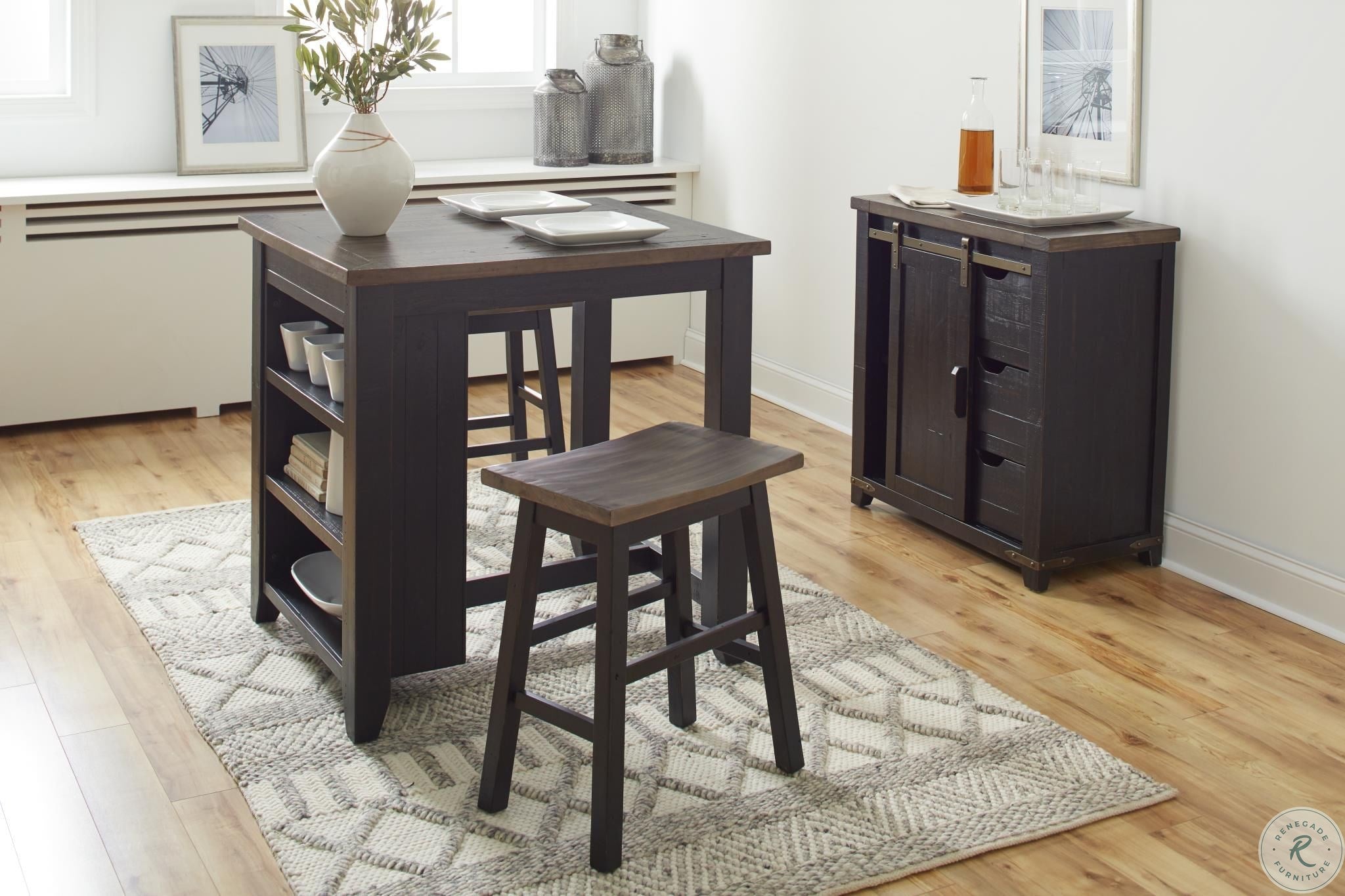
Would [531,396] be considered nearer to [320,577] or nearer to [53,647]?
[320,577]

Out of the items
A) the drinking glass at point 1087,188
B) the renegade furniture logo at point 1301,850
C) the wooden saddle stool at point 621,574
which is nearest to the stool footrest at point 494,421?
the wooden saddle stool at point 621,574

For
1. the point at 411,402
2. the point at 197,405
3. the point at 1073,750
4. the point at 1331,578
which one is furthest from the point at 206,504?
the point at 1331,578

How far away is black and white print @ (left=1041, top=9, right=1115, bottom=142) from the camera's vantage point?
3379 millimetres

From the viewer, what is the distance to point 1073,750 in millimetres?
2506

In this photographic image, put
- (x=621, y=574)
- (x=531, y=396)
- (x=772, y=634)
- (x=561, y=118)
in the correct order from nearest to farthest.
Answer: (x=621, y=574) → (x=772, y=634) → (x=531, y=396) → (x=561, y=118)

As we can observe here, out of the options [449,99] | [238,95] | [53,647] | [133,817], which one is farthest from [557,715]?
[449,99]

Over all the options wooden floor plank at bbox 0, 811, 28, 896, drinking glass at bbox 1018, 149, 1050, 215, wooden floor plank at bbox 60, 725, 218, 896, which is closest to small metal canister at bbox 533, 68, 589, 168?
drinking glass at bbox 1018, 149, 1050, 215

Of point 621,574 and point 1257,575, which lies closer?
point 621,574

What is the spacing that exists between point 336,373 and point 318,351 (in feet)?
0.44

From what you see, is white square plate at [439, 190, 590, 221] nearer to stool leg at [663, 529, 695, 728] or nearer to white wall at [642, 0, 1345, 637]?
stool leg at [663, 529, 695, 728]

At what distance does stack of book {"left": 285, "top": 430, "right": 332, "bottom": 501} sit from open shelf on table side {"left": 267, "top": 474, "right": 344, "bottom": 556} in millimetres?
14

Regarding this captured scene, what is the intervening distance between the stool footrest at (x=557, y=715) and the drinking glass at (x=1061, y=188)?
1.82 metres

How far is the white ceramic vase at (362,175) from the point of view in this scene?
259 cm

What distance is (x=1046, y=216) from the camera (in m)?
3.22
